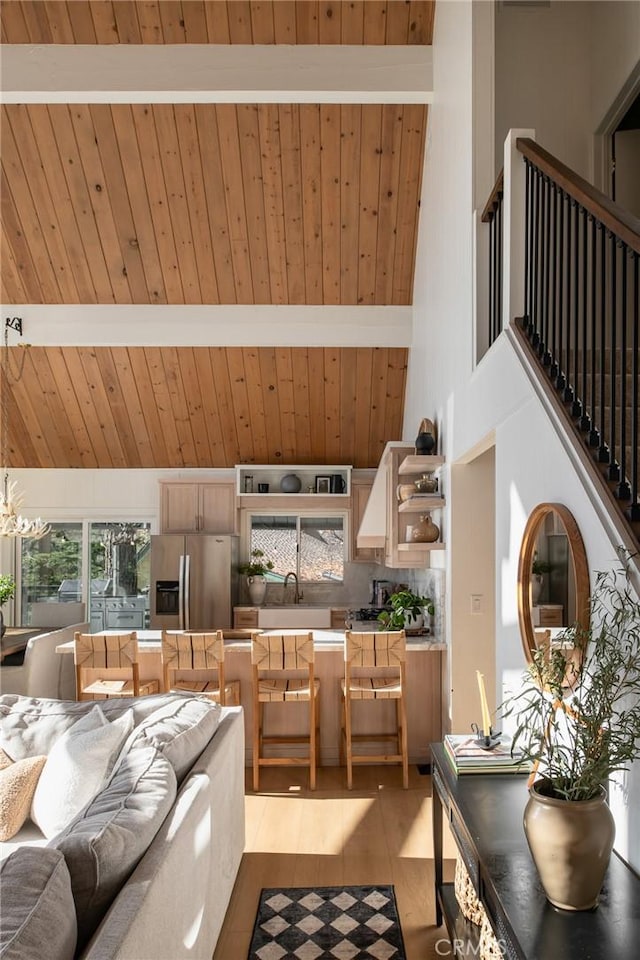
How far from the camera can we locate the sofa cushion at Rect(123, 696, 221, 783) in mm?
2723

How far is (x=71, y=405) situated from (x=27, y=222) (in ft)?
6.70

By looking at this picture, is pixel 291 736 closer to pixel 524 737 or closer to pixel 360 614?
pixel 360 614

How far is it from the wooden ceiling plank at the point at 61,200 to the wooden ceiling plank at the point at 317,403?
212 cm

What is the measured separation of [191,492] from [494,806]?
638 centimetres

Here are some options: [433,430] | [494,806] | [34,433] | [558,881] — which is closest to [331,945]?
[494,806]

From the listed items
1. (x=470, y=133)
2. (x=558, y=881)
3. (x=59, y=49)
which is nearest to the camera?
(x=558, y=881)

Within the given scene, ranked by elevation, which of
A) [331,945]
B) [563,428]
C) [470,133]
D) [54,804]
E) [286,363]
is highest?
[470,133]

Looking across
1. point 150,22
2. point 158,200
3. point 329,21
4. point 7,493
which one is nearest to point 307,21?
point 329,21

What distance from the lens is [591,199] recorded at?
8.06 feet

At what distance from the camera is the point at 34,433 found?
27.5 ft

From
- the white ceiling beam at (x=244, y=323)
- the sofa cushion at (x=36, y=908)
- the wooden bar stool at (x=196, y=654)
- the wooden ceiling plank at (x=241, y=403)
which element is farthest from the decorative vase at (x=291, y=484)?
the sofa cushion at (x=36, y=908)

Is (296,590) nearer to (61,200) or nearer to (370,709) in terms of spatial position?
(370,709)

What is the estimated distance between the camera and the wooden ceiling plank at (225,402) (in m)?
7.54

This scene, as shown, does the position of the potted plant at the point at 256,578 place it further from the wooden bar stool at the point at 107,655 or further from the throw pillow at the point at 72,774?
the throw pillow at the point at 72,774
